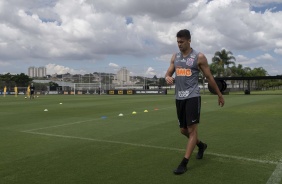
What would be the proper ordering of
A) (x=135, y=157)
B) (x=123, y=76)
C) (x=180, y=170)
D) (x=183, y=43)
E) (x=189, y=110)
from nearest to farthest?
(x=180, y=170) → (x=189, y=110) → (x=183, y=43) → (x=135, y=157) → (x=123, y=76)

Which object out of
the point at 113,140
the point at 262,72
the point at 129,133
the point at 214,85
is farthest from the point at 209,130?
the point at 262,72

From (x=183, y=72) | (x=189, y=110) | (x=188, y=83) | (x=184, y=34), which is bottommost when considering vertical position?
(x=189, y=110)

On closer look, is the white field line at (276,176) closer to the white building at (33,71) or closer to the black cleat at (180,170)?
the black cleat at (180,170)

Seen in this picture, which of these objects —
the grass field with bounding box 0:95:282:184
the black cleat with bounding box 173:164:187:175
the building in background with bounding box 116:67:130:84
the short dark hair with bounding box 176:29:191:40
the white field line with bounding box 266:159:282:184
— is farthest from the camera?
the building in background with bounding box 116:67:130:84

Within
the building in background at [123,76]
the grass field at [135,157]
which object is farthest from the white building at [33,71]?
the grass field at [135,157]

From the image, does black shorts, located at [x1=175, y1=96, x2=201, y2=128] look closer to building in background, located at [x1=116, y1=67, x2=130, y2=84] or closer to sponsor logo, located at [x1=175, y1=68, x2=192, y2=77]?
sponsor logo, located at [x1=175, y1=68, x2=192, y2=77]

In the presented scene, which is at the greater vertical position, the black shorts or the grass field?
the black shorts

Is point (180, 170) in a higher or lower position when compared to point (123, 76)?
lower

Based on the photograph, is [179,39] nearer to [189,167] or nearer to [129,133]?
[189,167]

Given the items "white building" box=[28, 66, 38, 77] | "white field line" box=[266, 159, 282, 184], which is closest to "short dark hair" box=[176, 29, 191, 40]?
"white field line" box=[266, 159, 282, 184]

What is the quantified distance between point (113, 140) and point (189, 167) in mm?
2956

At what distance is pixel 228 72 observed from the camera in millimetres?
77375

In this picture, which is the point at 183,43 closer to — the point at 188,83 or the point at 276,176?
the point at 188,83

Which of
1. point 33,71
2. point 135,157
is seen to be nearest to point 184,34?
point 135,157
